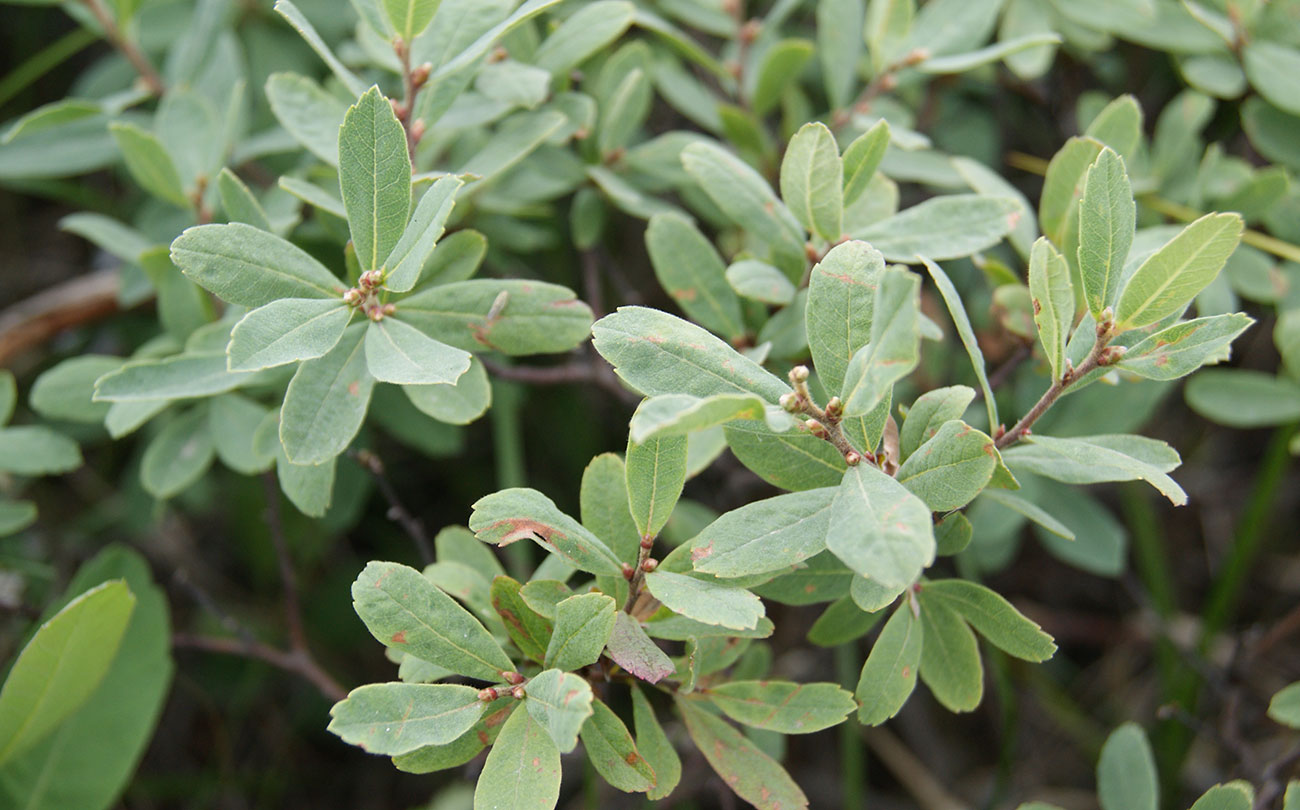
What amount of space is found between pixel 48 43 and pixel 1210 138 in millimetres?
2987

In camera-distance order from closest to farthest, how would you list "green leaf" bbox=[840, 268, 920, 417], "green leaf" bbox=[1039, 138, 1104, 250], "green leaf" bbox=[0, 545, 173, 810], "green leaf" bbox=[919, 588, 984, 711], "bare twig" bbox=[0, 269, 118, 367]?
"green leaf" bbox=[840, 268, 920, 417] → "green leaf" bbox=[919, 588, 984, 711] → "green leaf" bbox=[1039, 138, 1104, 250] → "green leaf" bbox=[0, 545, 173, 810] → "bare twig" bbox=[0, 269, 118, 367]

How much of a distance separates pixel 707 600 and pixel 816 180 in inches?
21.6

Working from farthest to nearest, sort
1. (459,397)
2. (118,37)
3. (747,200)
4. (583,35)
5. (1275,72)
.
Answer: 1. (118,37)
2. (1275,72)
3. (583,35)
4. (747,200)
5. (459,397)

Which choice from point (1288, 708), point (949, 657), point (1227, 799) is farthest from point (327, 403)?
point (1288, 708)

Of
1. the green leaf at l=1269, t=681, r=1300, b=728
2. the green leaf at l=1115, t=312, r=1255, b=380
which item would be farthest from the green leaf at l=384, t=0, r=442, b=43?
the green leaf at l=1269, t=681, r=1300, b=728

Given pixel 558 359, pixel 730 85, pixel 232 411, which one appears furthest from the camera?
pixel 558 359

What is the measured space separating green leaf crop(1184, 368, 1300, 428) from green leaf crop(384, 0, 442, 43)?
1.34m

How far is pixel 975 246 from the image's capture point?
1194mm

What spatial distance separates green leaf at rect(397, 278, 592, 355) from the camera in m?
1.14

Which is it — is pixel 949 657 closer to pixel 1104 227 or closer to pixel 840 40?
pixel 1104 227

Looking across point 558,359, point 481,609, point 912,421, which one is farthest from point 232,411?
point 912,421

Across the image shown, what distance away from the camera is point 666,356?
37.4 inches

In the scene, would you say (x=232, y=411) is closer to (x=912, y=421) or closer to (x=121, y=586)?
Result: (x=121, y=586)

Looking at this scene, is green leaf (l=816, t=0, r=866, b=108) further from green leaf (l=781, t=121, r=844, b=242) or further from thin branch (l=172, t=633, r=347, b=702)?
thin branch (l=172, t=633, r=347, b=702)
